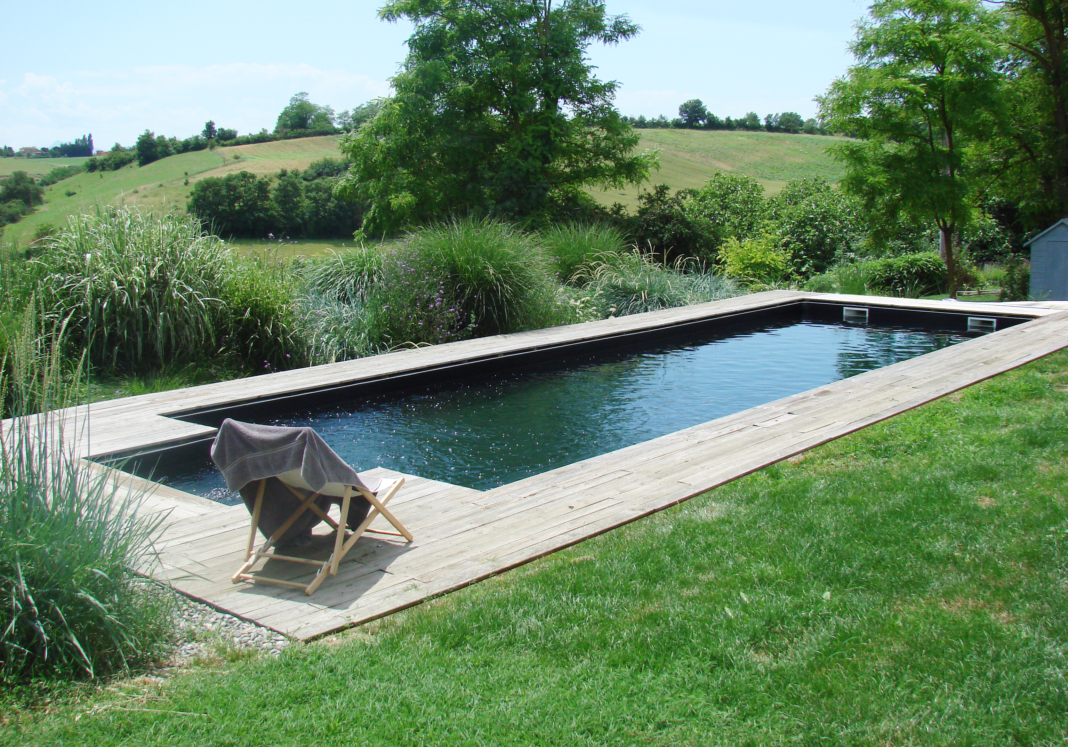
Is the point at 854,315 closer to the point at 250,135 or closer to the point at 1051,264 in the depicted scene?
the point at 1051,264

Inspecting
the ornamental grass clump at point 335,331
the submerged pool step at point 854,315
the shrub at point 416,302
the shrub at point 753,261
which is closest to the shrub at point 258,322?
the ornamental grass clump at point 335,331

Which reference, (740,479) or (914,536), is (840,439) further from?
(914,536)

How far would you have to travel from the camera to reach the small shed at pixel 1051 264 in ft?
38.3

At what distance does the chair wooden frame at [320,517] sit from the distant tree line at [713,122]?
3626 cm

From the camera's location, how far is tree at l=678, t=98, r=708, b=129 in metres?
38.6

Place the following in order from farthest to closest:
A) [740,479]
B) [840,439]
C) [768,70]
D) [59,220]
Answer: [768,70] < [59,220] < [840,439] < [740,479]

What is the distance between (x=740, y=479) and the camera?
380 cm

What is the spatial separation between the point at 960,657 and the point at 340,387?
4.86 metres

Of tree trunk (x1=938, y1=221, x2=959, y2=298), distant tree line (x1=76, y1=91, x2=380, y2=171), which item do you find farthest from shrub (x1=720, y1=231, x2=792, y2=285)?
distant tree line (x1=76, y1=91, x2=380, y2=171)

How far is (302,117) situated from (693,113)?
1874cm

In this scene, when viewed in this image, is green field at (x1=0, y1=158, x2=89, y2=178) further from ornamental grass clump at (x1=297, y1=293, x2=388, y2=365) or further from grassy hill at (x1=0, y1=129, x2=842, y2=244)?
ornamental grass clump at (x1=297, y1=293, x2=388, y2=365)

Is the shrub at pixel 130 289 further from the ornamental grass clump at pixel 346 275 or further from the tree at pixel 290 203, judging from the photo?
the tree at pixel 290 203

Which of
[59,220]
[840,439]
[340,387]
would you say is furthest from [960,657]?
[59,220]

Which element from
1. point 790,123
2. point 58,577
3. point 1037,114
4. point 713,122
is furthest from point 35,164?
point 790,123
